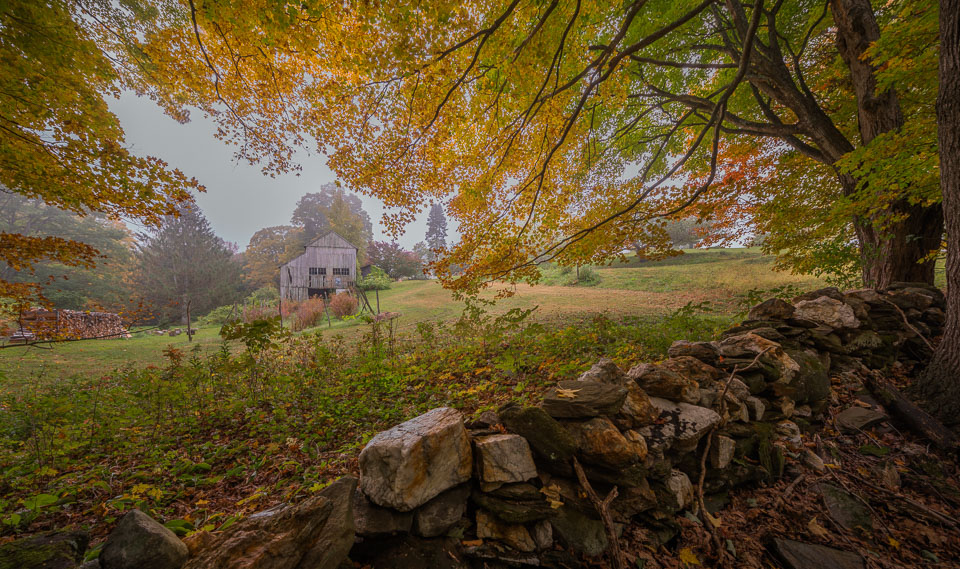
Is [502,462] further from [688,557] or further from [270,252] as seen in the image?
[270,252]

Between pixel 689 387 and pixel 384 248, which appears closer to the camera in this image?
pixel 689 387

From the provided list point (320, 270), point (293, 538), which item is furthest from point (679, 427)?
point (320, 270)

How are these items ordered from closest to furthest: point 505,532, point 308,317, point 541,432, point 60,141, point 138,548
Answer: point 138,548, point 505,532, point 541,432, point 60,141, point 308,317

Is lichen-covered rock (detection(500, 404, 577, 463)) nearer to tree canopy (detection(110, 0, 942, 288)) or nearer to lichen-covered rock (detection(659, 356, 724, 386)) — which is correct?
lichen-covered rock (detection(659, 356, 724, 386))

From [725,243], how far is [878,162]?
4579 millimetres

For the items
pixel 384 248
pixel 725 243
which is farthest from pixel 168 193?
pixel 384 248

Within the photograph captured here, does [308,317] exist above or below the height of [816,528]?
above

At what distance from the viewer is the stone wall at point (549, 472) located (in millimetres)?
1484

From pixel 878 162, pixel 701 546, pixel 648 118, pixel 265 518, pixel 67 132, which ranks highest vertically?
pixel 648 118

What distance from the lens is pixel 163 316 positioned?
23.1 m

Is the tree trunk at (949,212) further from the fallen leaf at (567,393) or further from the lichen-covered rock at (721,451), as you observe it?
the fallen leaf at (567,393)

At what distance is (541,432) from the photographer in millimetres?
2105

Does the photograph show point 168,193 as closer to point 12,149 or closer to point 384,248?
point 12,149

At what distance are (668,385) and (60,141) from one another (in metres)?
8.52
